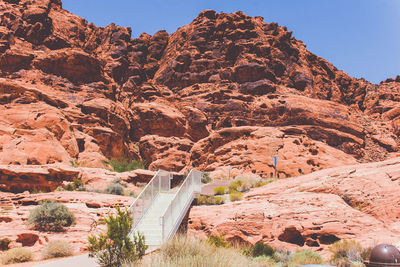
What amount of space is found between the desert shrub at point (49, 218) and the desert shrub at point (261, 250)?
27.3 feet

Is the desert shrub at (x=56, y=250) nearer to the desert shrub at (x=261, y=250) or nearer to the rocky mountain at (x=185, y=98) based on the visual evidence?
the desert shrub at (x=261, y=250)

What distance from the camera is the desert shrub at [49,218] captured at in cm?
1352

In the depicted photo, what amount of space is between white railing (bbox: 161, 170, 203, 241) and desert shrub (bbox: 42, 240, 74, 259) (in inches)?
139

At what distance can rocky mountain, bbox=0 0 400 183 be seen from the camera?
33.6 metres

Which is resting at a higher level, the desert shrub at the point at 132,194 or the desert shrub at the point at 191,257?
the desert shrub at the point at 132,194

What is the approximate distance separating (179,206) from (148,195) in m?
1.67

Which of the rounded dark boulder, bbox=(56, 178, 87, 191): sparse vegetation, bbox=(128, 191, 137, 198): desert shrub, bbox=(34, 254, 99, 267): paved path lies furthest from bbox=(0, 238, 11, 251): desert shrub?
the rounded dark boulder

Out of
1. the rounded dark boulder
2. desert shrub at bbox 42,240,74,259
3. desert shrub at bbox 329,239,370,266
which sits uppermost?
the rounded dark boulder

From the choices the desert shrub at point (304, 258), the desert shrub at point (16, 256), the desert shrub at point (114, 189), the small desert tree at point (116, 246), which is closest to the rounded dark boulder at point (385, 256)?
the desert shrub at point (304, 258)

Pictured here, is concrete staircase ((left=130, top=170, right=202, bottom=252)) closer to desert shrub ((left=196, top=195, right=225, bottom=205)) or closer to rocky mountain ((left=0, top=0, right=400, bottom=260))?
desert shrub ((left=196, top=195, right=225, bottom=205))

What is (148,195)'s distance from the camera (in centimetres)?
1477

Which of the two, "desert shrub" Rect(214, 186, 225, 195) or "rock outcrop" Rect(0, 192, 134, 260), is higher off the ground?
"desert shrub" Rect(214, 186, 225, 195)

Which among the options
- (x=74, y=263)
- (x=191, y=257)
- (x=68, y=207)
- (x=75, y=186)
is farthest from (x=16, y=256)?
(x=75, y=186)

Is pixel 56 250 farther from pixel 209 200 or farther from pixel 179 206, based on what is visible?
pixel 209 200
